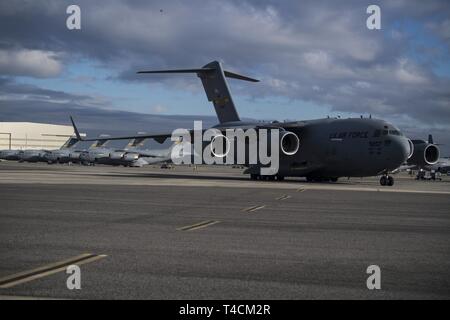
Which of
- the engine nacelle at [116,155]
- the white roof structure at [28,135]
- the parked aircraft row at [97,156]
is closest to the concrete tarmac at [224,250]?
the parked aircraft row at [97,156]

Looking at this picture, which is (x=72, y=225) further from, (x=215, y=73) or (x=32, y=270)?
(x=215, y=73)

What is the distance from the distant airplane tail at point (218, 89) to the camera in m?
38.5

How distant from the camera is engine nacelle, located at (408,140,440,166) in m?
33.2

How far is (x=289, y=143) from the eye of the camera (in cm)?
3253

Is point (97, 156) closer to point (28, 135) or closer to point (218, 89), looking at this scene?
point (218, 89)

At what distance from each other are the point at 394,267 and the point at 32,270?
16.1 feet

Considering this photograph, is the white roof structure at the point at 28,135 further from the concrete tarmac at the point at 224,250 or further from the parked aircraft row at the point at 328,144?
the concrete tarmac at the point at 224,250

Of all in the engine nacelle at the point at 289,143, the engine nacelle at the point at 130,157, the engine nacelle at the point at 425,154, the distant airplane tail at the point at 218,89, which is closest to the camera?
the engine nacelle at the point at 289,143

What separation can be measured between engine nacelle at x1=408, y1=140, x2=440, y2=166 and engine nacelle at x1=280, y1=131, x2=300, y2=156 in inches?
311

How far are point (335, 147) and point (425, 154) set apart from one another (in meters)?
6.62

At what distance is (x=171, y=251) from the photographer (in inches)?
324

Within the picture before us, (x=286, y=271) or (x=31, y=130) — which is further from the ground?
(x=31, y=130)

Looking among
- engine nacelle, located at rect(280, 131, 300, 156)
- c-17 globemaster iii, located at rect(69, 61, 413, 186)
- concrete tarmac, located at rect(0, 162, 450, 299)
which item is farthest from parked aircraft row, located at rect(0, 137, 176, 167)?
concrete tarmac, located at rect(0, 162, 450, 299)
